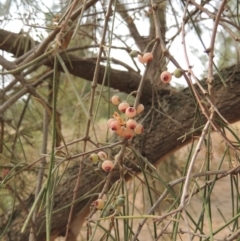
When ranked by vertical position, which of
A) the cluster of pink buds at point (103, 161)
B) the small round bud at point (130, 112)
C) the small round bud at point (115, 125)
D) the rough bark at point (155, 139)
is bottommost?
the cluster of pink buds at point (103, 161)

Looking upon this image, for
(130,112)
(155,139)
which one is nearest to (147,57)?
(130,112)

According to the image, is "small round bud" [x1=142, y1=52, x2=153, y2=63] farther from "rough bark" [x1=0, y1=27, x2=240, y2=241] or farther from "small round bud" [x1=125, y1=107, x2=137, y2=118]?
"rough bark" [x1=0, y1=27, x2=240, y2=241]

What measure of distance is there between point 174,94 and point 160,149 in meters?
0.13

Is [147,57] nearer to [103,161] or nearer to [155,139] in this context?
[103,161]

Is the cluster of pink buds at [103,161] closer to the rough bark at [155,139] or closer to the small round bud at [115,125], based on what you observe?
the small round bud at [115,125]

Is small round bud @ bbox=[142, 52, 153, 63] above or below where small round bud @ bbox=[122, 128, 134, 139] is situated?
above

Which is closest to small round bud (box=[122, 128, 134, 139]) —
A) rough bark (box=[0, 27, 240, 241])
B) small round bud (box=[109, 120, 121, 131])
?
small round bud (box=[109, 120, 121, 131])

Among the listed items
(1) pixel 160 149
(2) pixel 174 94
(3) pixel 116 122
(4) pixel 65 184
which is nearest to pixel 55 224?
(4) pixel 65 184

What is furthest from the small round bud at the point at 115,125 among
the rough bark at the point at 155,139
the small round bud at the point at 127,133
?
the rough bark at the point at 155,139

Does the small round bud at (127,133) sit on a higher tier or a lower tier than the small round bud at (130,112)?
lower

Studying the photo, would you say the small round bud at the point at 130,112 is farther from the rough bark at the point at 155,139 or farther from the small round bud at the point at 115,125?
the rough bark at the point at 155,139

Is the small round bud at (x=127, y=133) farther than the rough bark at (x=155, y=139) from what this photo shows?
No

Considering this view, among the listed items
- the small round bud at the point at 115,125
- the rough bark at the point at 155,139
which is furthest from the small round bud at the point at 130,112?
the rough bark at the point at 155,139

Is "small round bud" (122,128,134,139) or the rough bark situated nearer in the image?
"small round bud" (122,128,134,139)
